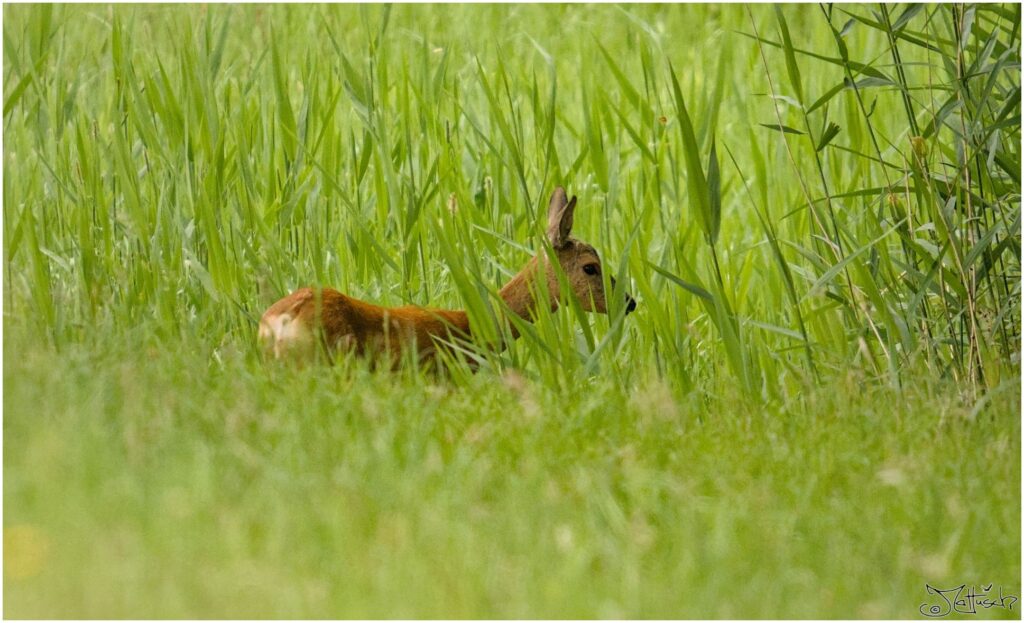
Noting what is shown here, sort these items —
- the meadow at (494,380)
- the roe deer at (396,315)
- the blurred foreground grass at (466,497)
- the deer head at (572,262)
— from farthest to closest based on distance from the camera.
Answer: the deer head at (572,262)
the roe deer at (396,315)
the meadow at (494,380)
the blurred foreground grass at (466,497)

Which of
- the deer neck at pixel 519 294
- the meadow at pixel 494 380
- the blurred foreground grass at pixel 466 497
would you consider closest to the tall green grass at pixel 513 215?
the meadow at pixel 494 380

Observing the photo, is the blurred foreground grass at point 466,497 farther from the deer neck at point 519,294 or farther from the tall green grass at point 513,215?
the deer neck at point 519,294

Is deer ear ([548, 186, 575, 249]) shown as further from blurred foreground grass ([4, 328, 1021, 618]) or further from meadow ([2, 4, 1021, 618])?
blurred foreground grass ([4, 328, 1021, 618])

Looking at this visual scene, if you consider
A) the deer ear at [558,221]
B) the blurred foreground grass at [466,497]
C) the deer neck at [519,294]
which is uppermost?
the deer ear at [558,221]

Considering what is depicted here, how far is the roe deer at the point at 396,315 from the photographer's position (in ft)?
13.7

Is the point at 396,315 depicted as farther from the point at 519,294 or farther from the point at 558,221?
the point at 558,221

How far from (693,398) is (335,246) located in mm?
1921

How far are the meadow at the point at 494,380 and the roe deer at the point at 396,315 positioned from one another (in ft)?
A: 0.39

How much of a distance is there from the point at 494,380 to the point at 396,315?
598 mm

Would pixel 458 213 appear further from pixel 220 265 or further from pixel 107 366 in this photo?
pixel 107 366

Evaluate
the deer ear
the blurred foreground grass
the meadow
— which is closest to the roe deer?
the deer ear

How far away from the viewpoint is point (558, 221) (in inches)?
201

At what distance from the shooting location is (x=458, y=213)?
5.27 metres

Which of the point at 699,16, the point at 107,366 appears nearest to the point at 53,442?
the point at 107,366
